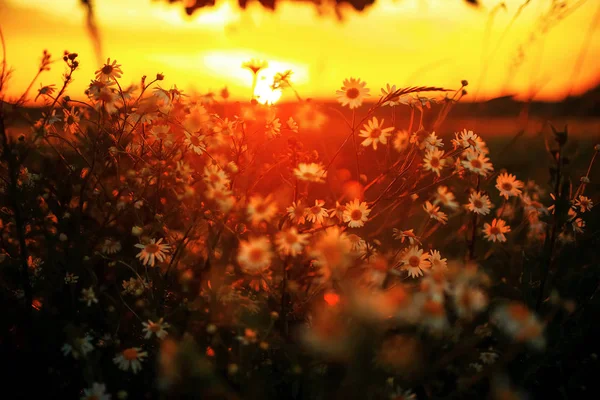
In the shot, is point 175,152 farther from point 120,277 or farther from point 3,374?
point 3,374

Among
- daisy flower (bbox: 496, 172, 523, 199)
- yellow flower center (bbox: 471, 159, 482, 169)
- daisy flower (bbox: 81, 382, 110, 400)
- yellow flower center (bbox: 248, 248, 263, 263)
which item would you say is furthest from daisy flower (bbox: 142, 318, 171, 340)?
daisy flower (bbox: 496, 172, 523, 199)

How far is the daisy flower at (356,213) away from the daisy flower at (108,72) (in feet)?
3.26

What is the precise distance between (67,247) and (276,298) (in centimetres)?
72

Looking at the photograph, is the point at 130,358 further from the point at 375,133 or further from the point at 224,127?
the point at 375,133

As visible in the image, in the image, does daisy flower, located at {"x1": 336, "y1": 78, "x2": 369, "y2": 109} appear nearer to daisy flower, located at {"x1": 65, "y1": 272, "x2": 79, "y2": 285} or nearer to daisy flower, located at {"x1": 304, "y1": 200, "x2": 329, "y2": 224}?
daisy flower, located at {"x1": 304, "y1": 200, "x2": 329, "y2": 224}

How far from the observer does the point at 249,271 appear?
5.20 ft

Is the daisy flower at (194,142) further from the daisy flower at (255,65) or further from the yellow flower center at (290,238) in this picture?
the yellow flower center at (290,238)

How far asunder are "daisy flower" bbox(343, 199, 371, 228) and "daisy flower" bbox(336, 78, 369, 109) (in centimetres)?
37

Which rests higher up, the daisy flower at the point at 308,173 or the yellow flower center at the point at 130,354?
the daisy flower at the point at 308,173

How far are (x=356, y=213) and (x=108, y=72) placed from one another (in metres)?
1.06

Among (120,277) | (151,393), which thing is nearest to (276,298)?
(151,393)

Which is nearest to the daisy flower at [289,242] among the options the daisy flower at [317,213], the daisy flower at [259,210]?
the daisy flower at [259,210]

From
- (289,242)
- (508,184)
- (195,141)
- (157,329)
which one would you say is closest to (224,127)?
(195,141)

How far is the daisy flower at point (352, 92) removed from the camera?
1883 millimetres
